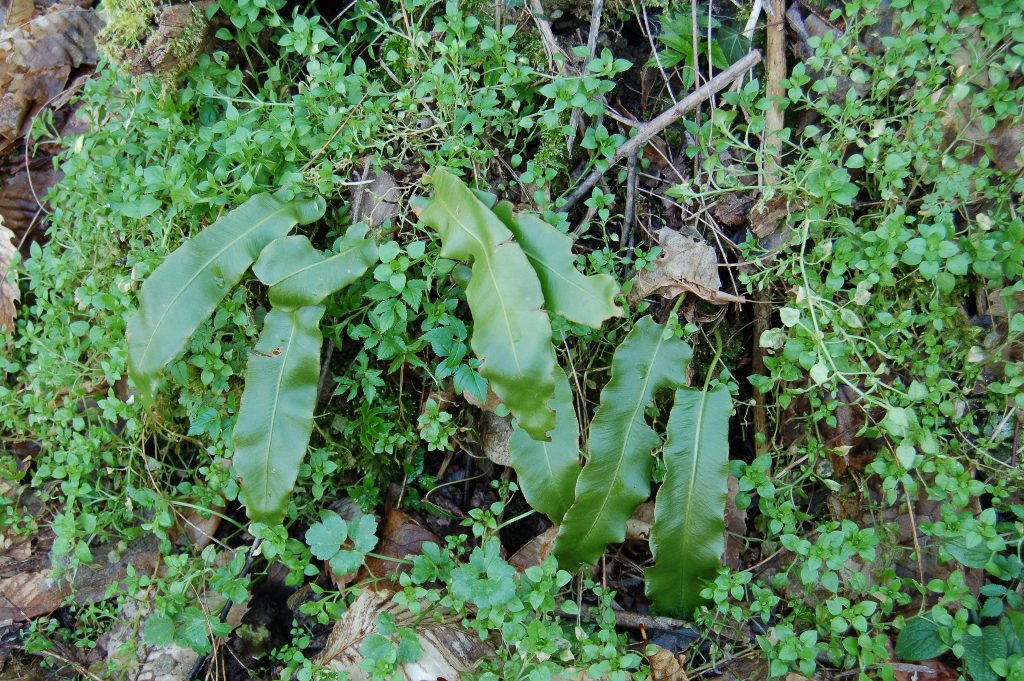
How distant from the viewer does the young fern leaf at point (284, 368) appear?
2.05m

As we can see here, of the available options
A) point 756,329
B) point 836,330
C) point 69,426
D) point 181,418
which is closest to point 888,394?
point 836,330

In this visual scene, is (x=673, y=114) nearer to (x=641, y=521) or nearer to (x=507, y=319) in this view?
(x=507, y=319)

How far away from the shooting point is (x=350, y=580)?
229 cm

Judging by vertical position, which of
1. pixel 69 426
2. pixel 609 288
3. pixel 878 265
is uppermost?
pixel 609 288

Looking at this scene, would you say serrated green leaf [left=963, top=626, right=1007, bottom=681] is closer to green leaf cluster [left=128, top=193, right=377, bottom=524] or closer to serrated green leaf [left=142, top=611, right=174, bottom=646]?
green leaf cluster [left=128, top=193, right=377, bottom=524]

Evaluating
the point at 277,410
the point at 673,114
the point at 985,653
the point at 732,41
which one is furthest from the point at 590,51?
Result: the point at 985,653

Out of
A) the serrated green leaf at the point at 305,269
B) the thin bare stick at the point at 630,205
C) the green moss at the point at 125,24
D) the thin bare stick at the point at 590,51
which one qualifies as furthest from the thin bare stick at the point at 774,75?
the green moss at the point at 125,24

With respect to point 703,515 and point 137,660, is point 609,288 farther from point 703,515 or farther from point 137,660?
point 137,660

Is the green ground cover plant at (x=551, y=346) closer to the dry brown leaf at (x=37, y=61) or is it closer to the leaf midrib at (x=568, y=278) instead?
the leaf midrib at (x=568, y=278)

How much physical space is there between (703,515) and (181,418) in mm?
1815

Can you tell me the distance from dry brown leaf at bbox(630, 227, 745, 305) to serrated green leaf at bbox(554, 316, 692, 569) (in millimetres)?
126

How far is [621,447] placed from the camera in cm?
203

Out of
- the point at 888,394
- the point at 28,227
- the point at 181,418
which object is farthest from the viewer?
the point at 28,227

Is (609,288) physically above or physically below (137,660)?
above
